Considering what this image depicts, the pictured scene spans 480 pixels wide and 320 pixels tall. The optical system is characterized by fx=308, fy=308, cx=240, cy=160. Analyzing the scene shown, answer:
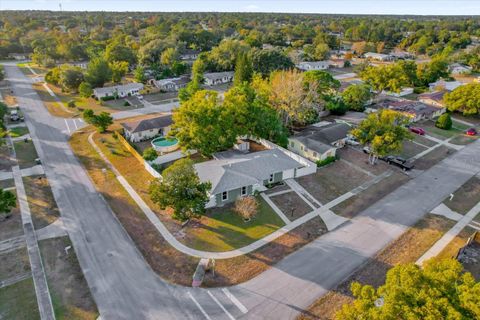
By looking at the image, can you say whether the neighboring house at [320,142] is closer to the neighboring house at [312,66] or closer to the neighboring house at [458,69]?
the neighboring house at [312,66]

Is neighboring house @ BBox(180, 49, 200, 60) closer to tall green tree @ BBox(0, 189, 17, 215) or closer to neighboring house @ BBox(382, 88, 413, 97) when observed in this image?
neighboring house @ BBox(382, 88, 413, 97)

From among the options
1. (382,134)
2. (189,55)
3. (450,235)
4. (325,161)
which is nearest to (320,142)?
(325,161)

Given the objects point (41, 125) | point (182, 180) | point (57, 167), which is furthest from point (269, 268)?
point (41, 125)

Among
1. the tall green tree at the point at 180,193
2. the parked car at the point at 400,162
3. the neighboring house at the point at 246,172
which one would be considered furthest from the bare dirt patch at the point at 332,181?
the tall green tree at the point at 180,193

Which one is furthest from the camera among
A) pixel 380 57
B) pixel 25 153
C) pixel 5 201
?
pixel 380 57

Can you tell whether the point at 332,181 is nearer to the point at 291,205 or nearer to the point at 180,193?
the point at 291,205

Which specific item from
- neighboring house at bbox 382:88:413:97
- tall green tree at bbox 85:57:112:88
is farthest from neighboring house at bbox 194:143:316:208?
tall green tree at bbox 85:57:112:88
